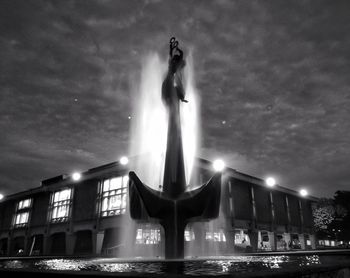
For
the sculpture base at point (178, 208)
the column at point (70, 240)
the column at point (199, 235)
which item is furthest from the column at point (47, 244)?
the sculpture base at point (178, 208)

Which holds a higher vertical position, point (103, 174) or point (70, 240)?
point (103, 174)

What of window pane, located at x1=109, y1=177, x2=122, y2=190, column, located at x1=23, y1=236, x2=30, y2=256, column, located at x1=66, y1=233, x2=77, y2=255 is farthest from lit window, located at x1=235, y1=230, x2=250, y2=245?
column, located at x1=23, y1=236, x2=30, y2=256

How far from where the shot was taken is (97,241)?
30484 mm

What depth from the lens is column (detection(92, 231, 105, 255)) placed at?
29895 millimetres

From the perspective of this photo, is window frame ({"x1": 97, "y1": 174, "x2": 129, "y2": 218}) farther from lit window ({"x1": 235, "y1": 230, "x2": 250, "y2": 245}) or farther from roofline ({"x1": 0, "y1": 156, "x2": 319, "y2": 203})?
lit window ({"x1": 235, "y1": 230, "x2": 250, "y2": 245})

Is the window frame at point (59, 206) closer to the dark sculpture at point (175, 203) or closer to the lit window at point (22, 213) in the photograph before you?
the lit window at point (22, 213)

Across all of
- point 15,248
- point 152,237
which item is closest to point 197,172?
point 152,237

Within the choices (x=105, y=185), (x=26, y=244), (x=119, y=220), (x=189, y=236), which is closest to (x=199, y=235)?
(x=189, y=236)

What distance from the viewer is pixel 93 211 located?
33.0m

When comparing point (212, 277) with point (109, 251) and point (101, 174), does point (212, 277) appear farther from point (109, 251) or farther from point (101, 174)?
point (101, 174)

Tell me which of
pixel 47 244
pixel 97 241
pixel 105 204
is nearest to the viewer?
pixel 97 241

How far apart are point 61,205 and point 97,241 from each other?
9940 millimetres

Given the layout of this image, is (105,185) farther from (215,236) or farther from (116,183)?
(215,236)

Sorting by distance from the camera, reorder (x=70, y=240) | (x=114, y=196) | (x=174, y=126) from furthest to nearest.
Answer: (x=70, y=240)
(x=114, y=196)
(x=174, y=126)
